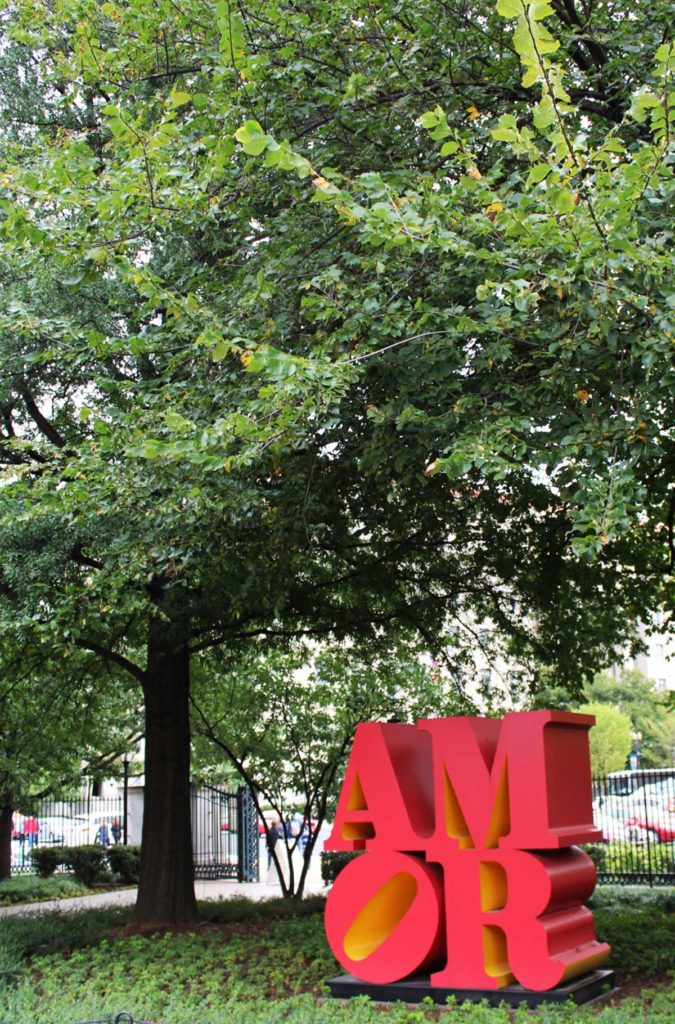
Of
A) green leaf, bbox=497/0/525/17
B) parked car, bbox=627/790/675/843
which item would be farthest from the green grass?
green leaf, bbox=497/0/525/17

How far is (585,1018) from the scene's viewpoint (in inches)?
282

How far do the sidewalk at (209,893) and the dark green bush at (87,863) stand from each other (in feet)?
2.74

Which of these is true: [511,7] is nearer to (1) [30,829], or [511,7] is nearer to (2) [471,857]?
(2) [471,857]

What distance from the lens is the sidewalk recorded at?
719 inches

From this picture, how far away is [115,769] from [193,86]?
54.4 feet

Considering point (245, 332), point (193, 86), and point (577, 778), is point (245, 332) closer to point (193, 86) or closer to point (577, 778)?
point (193, 86)

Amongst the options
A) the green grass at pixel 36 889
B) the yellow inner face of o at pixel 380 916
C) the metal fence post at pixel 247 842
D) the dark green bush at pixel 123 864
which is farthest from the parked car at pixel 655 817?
the yellow inner face of o at pixel 380 916

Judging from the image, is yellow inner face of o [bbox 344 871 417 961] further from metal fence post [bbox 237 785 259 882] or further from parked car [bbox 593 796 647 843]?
parked car [bbox 593 796 647 843]

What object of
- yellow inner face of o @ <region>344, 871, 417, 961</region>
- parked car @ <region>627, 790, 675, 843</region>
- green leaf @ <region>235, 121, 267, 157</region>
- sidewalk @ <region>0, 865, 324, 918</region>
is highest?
green leaf @ <region>235, 121, 267, 157</region>

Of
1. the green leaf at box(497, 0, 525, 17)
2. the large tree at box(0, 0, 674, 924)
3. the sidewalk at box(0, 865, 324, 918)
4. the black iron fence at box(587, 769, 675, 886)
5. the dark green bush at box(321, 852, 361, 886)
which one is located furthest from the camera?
the black iron fence at box(587, 769, 675, 886)

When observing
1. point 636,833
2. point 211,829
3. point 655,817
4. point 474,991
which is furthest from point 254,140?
point 655,817

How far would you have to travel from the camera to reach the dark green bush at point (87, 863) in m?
22.4

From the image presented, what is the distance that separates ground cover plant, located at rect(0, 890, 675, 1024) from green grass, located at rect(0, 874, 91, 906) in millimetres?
6421

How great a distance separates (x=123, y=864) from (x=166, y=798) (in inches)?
442
